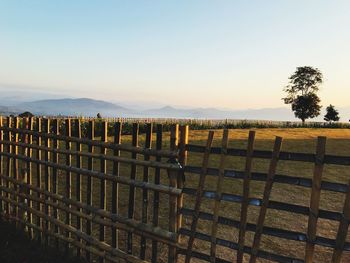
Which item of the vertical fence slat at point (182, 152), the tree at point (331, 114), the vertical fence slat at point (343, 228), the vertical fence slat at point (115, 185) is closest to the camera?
the vertical fence slat at point (343, 228)

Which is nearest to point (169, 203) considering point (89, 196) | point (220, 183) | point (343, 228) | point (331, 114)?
point (220, 183)

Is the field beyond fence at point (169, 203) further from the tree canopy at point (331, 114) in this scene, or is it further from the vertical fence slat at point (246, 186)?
the tree canopy at point (331, 114)

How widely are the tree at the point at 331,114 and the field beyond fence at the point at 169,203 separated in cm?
6990

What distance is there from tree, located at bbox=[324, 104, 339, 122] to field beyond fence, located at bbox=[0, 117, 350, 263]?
6990 centimetres

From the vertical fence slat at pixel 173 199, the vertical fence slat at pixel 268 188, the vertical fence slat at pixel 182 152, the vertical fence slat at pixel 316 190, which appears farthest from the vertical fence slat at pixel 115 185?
the vertical fence slat at pixel 316 190

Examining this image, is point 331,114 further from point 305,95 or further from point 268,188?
point 268,188

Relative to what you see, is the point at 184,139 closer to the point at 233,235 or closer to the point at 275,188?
the point at 233,235

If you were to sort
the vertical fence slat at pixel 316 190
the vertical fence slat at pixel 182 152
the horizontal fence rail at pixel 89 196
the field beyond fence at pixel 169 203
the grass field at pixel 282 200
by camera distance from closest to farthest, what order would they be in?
the vertical fence slat at pixel 316 190 < the field beyond fence at pixel 169 203 < the vertical fence slat at pixel 182 152 < the horizontal fence rail at pixel 89 196 < the grass field at pixel 282 200

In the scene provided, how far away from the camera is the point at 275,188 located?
566 inches

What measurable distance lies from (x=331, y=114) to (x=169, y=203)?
79692 mm

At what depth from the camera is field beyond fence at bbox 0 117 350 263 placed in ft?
16.2

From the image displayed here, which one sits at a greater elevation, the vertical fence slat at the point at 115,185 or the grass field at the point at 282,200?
the vertical fence slat at the point at 115,185

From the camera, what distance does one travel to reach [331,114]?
79000 mm

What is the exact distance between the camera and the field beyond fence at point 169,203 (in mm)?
4930
